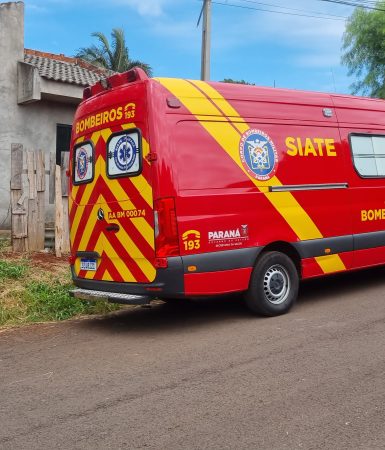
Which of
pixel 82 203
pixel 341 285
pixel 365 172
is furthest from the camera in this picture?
pixel 341 285

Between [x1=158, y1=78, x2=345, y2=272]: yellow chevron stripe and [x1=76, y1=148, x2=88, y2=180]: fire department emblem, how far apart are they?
1.44 m

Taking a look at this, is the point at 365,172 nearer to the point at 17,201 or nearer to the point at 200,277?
the point at 200,277

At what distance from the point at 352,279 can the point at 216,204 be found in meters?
3.94

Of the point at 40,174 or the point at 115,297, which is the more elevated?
the point at 40,174

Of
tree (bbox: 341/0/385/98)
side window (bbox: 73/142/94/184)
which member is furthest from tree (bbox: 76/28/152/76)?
side window (bbox: 73/142/94/184)

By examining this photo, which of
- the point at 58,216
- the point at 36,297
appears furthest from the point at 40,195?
the point at 36,297

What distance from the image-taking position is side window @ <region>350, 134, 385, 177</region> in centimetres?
762

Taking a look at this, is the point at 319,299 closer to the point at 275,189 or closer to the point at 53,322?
the point at 275,189

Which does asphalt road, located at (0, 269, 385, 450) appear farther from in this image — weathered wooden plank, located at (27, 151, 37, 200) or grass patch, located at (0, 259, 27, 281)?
weathered wooden plank, located at (27, 151, 37, 200)

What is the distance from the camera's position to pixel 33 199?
378 inches

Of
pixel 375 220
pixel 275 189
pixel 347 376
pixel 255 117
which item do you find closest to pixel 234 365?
pixel 347 376

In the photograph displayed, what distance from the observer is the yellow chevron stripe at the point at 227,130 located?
6016mm

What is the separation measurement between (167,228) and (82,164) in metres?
1.72

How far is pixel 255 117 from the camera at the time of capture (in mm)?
6488
